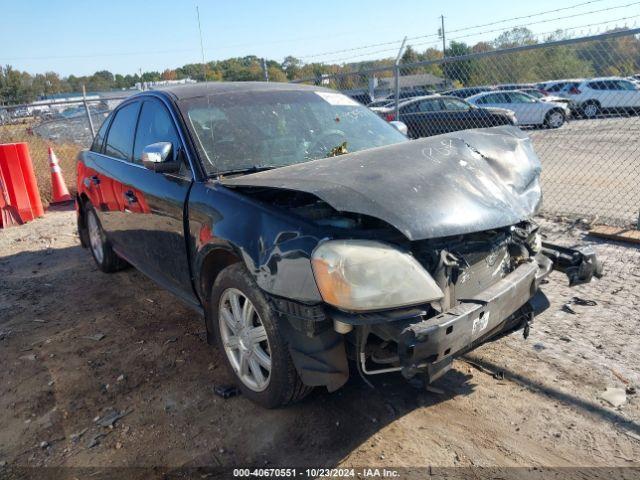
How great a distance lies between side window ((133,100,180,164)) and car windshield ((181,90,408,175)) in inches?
6.7

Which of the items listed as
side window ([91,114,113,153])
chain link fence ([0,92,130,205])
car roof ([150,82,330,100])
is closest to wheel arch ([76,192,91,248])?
side window ([91,114,113,153])

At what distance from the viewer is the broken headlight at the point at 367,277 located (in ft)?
6.95

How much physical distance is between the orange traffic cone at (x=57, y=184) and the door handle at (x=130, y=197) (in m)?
5.58

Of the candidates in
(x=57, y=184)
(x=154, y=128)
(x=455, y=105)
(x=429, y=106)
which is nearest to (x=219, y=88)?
(x=154, y=128)

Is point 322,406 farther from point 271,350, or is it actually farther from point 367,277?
point 367,277

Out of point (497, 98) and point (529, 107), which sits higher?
point (497, 98)

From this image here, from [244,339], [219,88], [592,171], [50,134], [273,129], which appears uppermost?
[219,88]

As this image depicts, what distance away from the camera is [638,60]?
5.88m

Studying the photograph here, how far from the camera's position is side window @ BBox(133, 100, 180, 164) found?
11.2 ft

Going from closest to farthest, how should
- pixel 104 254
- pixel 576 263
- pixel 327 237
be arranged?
pixel 327 237
pixel 576 263
pixel 104 254

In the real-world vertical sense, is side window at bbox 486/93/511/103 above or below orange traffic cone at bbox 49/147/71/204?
above

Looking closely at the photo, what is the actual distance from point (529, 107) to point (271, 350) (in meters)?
17.6

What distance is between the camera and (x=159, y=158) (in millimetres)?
3100

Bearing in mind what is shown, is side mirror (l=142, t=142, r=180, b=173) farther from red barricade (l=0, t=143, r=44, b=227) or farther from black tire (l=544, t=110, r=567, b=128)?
black tire (l=544, t=110, r=567, b=128)
